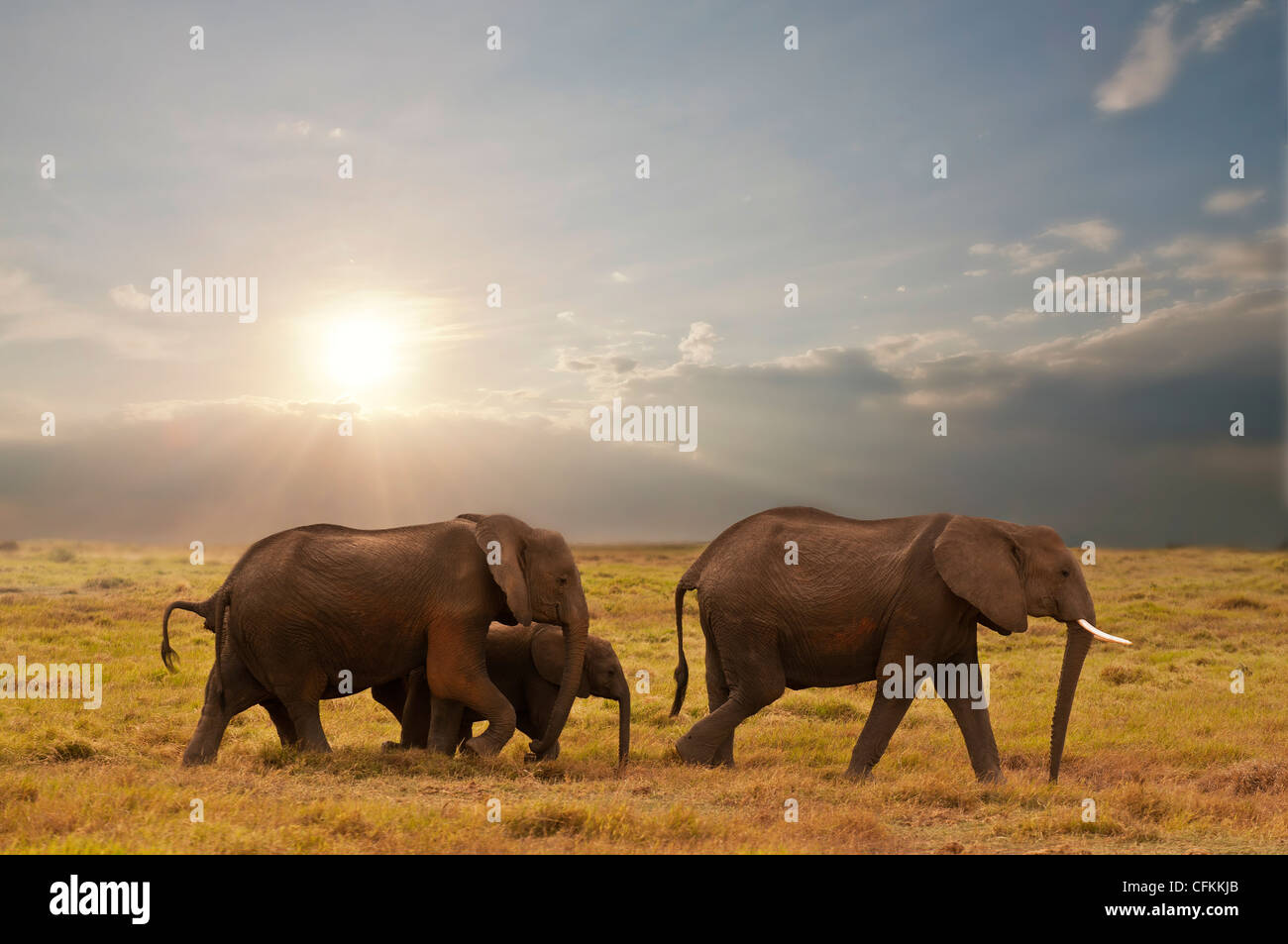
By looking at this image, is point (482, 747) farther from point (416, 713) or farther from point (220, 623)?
point (220, 623)

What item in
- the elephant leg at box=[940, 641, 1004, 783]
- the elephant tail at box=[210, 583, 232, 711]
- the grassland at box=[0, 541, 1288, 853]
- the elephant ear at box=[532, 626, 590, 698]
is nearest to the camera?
the grassland at box=[0, 541, 1288, 853]

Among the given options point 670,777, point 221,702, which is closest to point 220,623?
point 221,702

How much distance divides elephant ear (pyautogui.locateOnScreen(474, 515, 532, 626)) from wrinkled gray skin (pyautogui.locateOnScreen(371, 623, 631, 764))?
4.30ft

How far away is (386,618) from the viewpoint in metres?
14.2

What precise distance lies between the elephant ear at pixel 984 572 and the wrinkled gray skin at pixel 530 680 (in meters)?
4.68

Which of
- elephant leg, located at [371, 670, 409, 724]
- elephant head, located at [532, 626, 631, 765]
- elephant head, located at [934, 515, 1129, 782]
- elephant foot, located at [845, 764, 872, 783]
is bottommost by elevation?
elephant foot, located at [845, 764, 872, 783]

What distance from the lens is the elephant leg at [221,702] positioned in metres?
14.4

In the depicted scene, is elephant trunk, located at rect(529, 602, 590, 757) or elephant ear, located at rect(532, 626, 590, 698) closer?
elephant trunk, located at rect(529, 602, 590, 757)

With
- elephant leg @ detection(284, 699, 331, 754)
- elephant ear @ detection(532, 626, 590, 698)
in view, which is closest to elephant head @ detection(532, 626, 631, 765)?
elephant ear @ detection(532, 626, 590, 698)

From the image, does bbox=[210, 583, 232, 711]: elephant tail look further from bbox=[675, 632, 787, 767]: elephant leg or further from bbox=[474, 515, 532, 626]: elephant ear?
bbox=[675, 632, 787, 767]: elephant leg

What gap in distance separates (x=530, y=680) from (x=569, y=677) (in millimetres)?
1649

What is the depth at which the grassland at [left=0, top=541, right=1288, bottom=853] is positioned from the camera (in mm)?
10055
